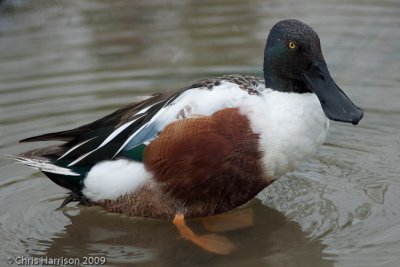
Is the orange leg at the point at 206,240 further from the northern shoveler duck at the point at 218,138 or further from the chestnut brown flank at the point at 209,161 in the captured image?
the chestnut brown flank at the point at 209,161

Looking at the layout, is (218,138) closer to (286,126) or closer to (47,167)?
(286,126)

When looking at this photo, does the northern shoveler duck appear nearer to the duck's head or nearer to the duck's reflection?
the duck's head

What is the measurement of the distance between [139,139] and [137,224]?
67cm

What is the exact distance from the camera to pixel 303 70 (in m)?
5.18

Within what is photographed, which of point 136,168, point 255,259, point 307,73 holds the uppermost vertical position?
point 307,73

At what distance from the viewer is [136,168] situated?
537 centimetres

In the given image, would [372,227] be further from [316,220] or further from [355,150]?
[355,150]

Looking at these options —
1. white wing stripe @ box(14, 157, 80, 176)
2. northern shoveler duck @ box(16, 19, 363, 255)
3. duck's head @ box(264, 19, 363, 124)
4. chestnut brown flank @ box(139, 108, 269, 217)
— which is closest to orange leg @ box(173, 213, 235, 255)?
northern shoveler duck @ box(16, 19, 363, 255)

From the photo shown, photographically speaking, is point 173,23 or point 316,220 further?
point 173,23

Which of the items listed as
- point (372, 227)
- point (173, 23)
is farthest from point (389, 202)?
point (173, 23)

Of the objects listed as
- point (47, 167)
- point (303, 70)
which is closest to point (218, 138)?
point (303, 70)

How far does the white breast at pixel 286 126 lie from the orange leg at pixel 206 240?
509 mm

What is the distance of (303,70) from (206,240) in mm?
1181

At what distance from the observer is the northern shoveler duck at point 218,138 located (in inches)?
200
